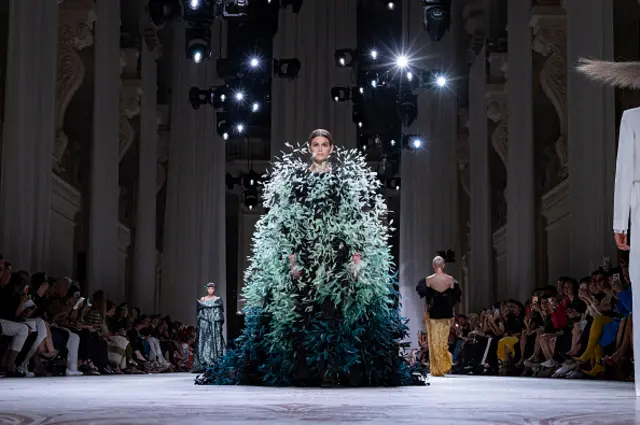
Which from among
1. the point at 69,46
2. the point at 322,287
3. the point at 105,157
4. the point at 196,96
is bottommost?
the point at 322,287

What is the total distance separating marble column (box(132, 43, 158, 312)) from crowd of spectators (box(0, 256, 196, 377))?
4.96 meters

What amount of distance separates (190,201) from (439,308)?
13280mm

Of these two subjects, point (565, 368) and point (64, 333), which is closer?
point (565, 368)

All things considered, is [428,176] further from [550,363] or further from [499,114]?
[550,363]

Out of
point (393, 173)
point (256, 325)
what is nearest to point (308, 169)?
point (256, 325)

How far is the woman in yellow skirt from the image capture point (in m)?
11.6

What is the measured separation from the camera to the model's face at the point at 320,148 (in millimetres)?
7074

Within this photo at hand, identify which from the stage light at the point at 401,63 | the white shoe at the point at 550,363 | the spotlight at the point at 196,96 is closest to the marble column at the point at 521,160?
the stage light at the point at 401,63

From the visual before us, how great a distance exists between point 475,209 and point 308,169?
1632cm

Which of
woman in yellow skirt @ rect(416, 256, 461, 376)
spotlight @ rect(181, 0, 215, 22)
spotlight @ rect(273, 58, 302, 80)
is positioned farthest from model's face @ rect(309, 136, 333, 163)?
spotlight @ rect(273, 58, 302, 80)

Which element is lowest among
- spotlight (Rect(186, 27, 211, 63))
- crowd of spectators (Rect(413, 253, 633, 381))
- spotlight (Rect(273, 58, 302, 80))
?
crowd of spectators (Rect(413, 253, 633, 381))

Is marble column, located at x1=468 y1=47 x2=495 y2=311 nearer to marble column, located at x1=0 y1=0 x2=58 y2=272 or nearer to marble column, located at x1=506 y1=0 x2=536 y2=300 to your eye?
marble column, located at x1=506 y1=0 x2=536 y2=300

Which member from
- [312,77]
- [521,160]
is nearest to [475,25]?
[312,77]

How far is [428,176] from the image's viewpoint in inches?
945
